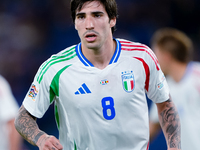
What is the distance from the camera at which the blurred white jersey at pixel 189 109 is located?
4828 millimetres

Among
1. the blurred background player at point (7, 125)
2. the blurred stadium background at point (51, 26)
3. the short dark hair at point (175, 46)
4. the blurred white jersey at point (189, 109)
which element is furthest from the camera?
the blurred stadium background at point (51, 26)

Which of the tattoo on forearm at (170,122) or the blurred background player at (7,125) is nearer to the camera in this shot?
the tattoo on forearm at (170,122)

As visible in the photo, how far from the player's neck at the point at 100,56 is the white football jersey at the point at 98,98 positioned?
4 cm

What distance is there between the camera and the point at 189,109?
15.9 ft

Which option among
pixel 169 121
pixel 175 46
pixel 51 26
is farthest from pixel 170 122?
pixel 51 26

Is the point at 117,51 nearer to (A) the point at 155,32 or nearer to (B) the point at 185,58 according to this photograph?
(B) the point at 185,58

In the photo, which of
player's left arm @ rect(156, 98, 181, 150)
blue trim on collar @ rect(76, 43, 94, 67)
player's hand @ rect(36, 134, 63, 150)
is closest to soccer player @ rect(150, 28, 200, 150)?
player's left arm @ rect(156, 98, 181, 150)

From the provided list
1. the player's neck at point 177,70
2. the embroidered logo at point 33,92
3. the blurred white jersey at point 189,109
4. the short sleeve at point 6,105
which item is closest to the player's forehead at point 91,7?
the embroidered logo at point 33,92

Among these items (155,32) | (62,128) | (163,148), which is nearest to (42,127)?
(163,148)

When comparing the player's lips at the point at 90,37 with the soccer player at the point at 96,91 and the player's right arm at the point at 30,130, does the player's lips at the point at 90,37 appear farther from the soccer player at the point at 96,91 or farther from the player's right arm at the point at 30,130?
the player's right arm at the point at 30,130

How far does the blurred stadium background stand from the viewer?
26.1ft

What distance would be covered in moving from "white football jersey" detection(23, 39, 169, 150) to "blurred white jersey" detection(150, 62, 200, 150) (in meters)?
1.91

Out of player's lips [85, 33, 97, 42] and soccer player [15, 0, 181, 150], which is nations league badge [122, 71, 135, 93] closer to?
soccer player [15, 0, 181, 150]

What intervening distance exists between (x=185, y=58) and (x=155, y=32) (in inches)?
131
